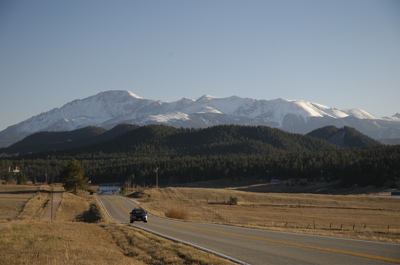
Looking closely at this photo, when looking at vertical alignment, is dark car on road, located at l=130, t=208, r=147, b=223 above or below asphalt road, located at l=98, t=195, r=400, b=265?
below

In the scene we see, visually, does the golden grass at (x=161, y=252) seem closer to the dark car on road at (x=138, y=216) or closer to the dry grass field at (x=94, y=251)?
the dry grass field at (x=94, y=251)

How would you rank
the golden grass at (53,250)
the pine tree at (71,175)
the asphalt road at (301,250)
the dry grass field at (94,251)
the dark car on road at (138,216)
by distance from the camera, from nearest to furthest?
the asphalt road at (301,250)
the dry grass field at (94,251)
the golden grass at (53,250)
the dark car on road at (138,216)
the pine tree at (71,175)

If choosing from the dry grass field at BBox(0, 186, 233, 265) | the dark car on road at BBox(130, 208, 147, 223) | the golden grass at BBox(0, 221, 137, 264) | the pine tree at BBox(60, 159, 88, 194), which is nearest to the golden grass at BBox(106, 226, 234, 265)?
the dry grass field at BBox(0, 186, 233, 265)

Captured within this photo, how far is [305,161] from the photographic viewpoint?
6526 inches

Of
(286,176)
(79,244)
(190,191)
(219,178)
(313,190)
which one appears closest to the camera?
(79,244)

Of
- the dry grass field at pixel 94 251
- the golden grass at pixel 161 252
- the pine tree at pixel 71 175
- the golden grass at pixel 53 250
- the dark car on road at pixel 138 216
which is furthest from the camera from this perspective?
the pine tree at pixel 71 175

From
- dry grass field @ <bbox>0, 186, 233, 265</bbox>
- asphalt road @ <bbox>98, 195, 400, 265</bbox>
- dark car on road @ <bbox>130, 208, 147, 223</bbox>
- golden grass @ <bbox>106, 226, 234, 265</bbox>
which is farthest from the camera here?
dark car on road @ <bbox>130, 208, 147, 223</bbox>

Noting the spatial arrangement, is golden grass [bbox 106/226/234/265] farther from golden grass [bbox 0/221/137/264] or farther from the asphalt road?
the asphalt road

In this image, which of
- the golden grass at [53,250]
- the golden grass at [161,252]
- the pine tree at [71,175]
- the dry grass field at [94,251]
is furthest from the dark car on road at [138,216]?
→ the pine tree at [71,175]

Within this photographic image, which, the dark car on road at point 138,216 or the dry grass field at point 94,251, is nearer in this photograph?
the dry grass field at point 94,251

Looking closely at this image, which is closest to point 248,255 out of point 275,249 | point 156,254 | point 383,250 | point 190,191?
point 275,249

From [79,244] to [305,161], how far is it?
154 metres

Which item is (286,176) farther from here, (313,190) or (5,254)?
(5,254)

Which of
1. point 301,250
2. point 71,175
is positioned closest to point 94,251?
point 301,250
